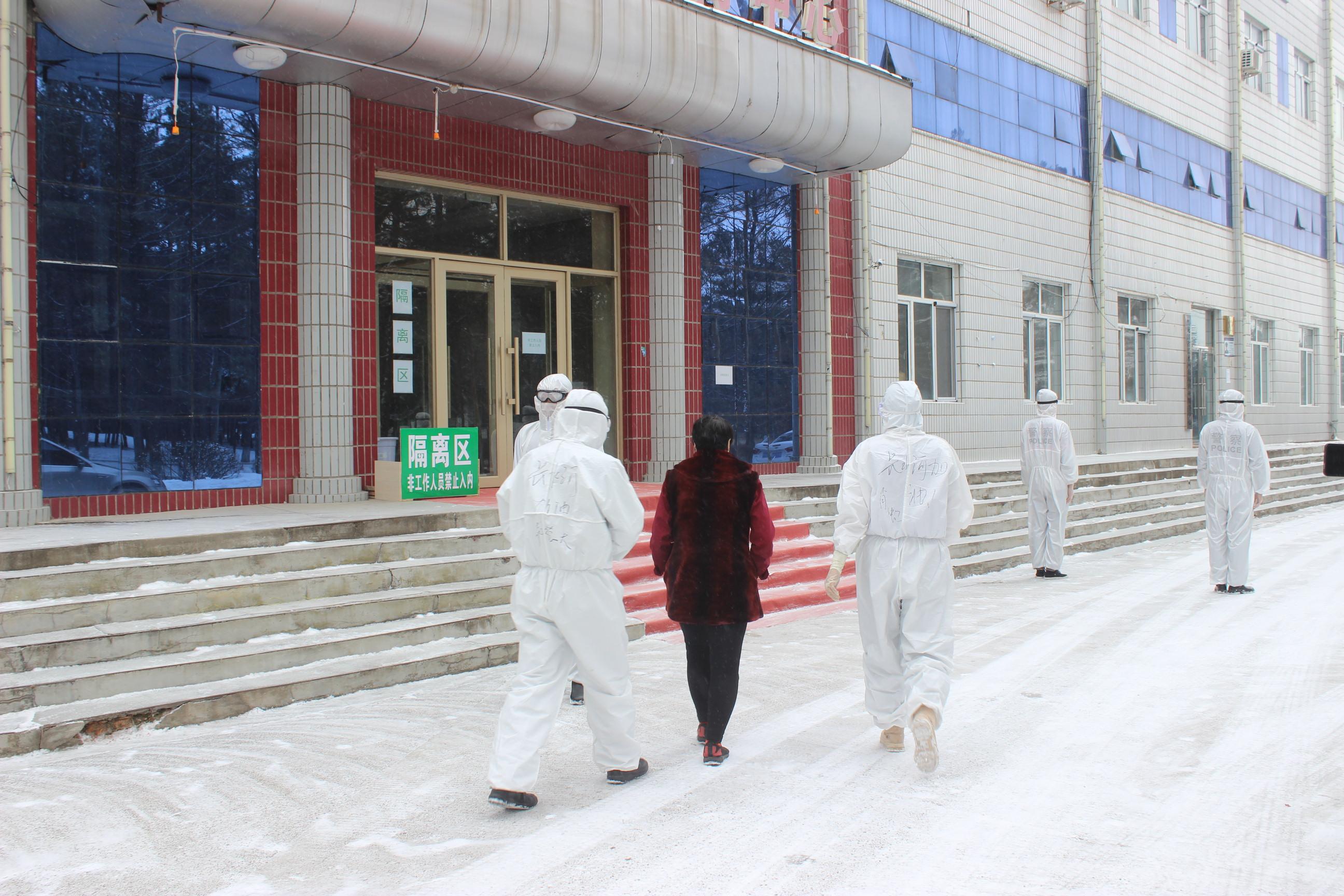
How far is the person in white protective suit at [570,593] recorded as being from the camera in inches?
176

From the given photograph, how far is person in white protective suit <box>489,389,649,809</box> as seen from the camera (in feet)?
14.7

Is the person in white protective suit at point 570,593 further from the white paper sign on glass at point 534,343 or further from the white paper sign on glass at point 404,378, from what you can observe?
the white paper sign on glass at point 534,343

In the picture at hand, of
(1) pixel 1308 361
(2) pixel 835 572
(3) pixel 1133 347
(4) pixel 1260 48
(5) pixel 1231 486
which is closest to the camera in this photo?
(2) pixel 835 572

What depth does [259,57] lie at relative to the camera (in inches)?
343

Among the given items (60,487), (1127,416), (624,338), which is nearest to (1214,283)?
(1127,416)

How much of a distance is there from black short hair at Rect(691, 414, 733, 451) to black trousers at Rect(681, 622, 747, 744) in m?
0.87

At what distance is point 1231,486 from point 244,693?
349 inches

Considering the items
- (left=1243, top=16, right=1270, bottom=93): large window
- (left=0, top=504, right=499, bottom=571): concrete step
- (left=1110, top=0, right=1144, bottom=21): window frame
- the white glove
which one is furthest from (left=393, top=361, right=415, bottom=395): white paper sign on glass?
(left=1243, top=16, right=1270, bottom=93): large window

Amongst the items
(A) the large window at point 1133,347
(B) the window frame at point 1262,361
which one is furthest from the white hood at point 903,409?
(B) the window frame at point 1262,361

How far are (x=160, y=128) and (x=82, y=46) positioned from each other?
0.84 metres

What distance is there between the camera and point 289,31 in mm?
8203

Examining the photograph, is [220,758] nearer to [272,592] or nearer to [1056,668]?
[272,592]

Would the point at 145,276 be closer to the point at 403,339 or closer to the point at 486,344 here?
the point at 403,339

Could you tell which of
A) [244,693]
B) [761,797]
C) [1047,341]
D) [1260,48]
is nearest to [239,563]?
[244,693]
